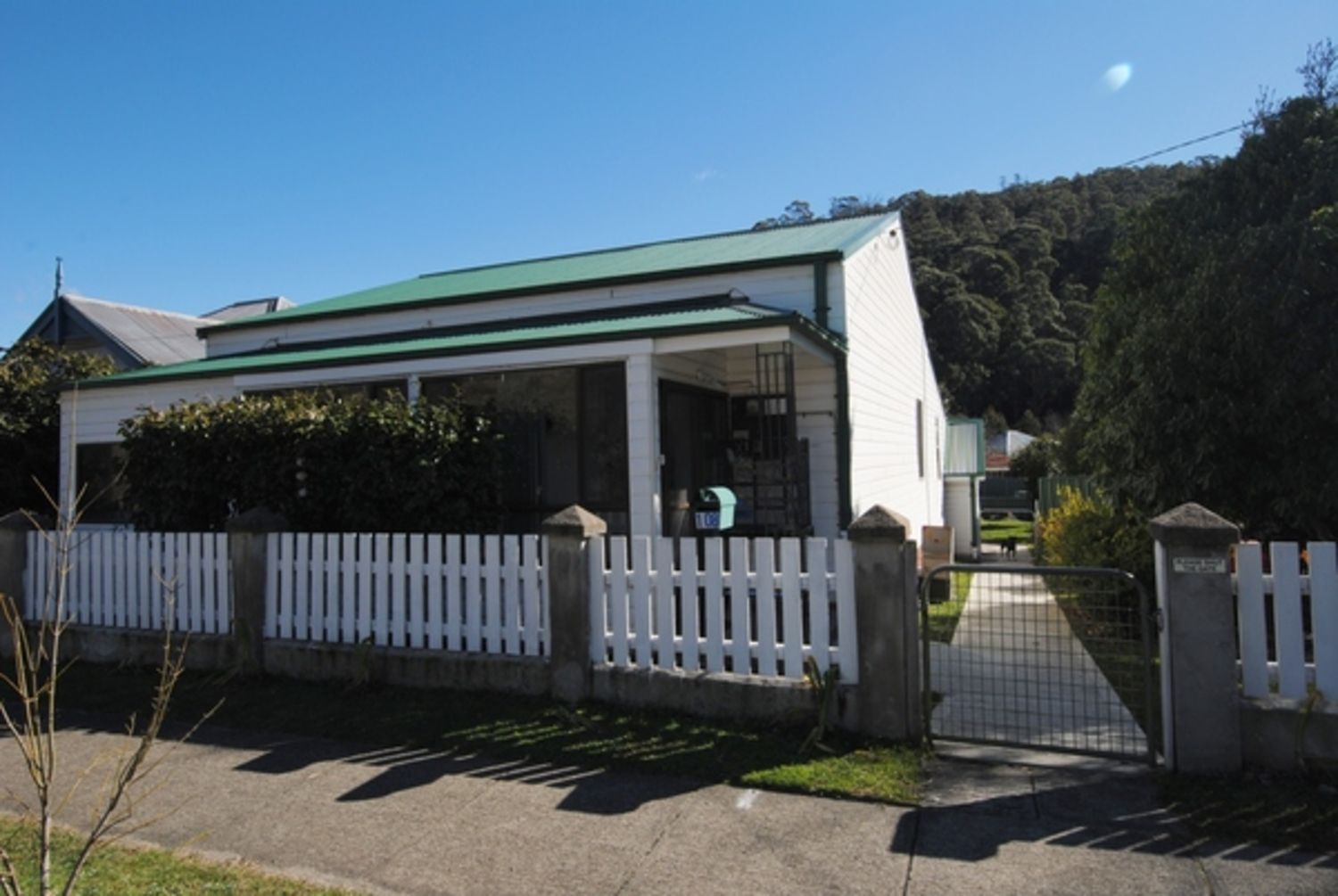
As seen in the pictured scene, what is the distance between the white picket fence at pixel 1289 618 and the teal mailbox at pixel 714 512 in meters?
5.11

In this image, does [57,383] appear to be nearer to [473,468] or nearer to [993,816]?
[473,468]

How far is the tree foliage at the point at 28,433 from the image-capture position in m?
13.6

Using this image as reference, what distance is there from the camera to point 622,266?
12.9m

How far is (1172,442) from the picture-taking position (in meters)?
7.76

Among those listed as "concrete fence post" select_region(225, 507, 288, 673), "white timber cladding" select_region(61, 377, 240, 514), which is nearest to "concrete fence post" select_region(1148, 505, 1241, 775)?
"concrete fence post" select_region(225, 507, 288, 673)

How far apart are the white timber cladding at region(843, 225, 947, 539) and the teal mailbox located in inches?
86.6

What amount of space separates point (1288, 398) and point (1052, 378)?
60.4m

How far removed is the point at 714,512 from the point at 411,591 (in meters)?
3.52

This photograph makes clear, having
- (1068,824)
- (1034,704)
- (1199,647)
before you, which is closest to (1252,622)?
(1199,647)

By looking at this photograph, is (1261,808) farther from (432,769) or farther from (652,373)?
(652,373)

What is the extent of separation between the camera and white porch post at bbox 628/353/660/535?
8695mm

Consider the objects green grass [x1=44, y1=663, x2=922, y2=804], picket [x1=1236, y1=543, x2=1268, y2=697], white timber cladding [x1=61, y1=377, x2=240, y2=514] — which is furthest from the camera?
white timber cladding [x1=61, y1=377, x2=240, y2=514]

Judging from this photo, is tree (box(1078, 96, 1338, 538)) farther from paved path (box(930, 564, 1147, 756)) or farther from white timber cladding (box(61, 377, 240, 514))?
white timber cladding (box(61, 377, 240, 514))

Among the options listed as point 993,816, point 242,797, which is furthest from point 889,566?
point 242,797
